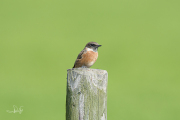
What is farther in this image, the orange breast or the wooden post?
the orange breast

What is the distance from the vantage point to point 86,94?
3025mm

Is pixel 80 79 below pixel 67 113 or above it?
above

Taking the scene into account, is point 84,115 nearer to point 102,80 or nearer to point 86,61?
point 102,80

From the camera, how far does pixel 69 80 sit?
312cm

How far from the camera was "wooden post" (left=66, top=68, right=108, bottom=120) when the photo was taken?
9.93ft

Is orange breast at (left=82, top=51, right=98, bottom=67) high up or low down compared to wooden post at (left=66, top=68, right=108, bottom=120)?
up

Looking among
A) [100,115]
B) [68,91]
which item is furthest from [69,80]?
[100,115]

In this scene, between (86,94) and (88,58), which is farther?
(88,58)

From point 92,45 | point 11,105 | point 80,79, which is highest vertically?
point 92,45

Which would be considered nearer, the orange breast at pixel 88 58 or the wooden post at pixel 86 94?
the wooden post at pixel 86 94

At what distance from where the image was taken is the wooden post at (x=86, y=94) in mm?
3025

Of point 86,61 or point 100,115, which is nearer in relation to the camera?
point 100,115

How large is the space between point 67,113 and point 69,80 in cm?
39

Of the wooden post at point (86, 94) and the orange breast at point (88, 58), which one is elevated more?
the orange breast at point (88, 58)
